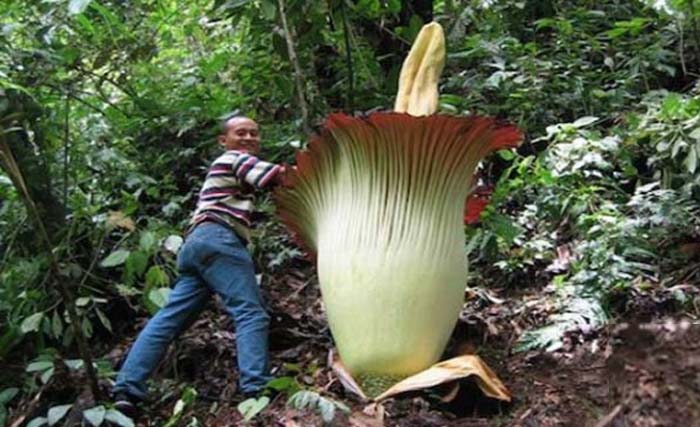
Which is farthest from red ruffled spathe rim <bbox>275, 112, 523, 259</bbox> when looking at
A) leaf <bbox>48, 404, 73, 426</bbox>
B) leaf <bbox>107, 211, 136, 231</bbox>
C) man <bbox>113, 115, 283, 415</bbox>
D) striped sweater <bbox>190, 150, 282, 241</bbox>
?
leaf <bbox>48, 404, 73, 426</bbox>

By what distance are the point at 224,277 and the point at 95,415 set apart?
823 millimetres

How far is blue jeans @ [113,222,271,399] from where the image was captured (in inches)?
126

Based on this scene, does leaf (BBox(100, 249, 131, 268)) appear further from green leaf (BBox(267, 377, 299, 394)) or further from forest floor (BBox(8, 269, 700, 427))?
green leaf (BBox(267, 377, 299, 394))

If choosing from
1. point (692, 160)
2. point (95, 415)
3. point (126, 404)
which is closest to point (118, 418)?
point (95, 415)

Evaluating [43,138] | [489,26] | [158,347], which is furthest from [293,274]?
[489,26]

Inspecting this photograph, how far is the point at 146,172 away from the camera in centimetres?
521

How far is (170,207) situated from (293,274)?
35.5 inches

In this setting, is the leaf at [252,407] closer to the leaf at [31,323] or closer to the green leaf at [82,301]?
the leaf at [31,323]

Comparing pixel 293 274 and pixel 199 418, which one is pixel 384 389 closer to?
pixel 199 418

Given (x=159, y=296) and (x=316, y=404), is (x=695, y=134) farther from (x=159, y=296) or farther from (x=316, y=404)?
(x=159, y=296)

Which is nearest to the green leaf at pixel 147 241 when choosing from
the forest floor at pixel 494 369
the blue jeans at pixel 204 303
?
the blue jeans at pixel 204 303

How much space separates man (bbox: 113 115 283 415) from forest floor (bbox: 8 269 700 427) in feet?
0.57

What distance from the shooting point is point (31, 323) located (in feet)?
11.2

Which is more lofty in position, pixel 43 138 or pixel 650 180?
pixel 43 138
